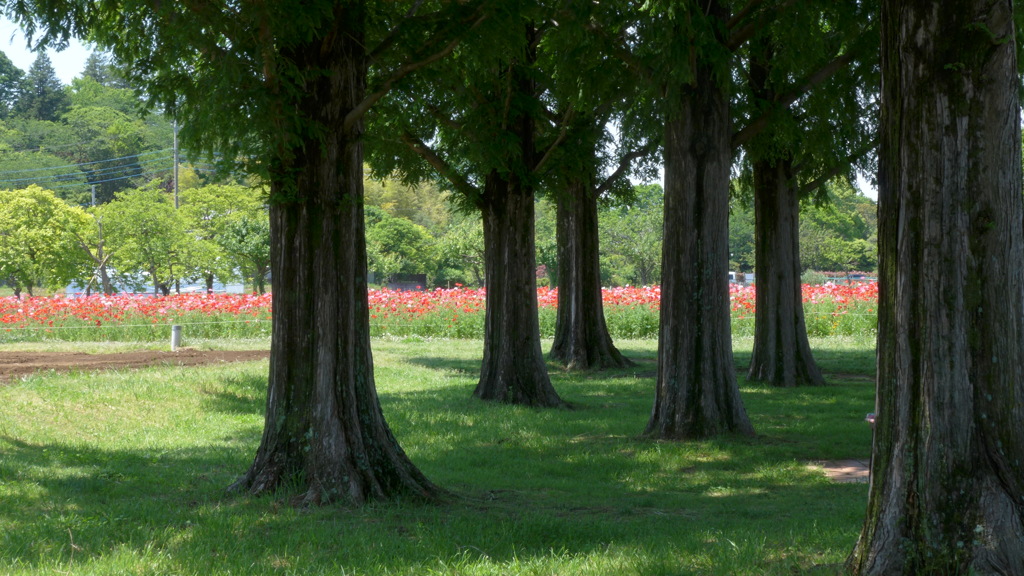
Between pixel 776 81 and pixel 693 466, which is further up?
pixel 776 81

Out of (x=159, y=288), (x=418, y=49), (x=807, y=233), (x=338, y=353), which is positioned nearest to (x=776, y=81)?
(x=418, y=49)

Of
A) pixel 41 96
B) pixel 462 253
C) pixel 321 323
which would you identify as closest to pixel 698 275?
pixel 321 323

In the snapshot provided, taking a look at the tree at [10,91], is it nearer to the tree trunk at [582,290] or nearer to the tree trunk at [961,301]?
the tree trunk at [582,290]

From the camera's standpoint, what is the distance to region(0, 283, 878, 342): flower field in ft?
68.2

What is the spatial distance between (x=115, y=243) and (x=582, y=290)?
81.8 ft

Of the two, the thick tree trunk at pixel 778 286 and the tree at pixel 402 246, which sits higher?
the tree at pixel 402 246

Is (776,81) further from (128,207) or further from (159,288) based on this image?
(159,288)

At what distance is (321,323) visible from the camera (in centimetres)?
672

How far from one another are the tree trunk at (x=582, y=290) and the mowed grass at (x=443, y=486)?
330 centimetres

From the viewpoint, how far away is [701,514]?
6.55 meters

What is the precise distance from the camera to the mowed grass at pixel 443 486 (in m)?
4.99

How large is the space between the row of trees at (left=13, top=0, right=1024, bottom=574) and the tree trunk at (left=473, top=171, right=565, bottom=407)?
33mm

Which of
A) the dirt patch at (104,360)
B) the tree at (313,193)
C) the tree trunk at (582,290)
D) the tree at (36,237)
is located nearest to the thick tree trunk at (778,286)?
the tree trunk at (582,290)

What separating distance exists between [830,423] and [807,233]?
143 ft
